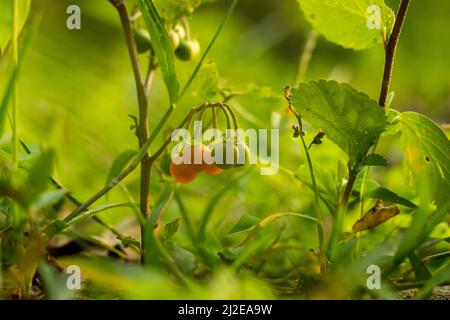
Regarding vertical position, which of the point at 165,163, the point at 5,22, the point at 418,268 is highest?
the point at 5,22

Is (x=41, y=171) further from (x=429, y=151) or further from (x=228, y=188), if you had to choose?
(x=429, y=151)

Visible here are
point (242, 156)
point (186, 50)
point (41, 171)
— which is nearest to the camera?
point (41, 171)

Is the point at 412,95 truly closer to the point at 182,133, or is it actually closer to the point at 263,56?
the point at 263,56

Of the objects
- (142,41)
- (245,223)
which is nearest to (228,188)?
(245,223)

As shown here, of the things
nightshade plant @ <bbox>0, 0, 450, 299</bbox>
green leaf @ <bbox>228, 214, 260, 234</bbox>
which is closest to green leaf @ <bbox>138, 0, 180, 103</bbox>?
nightshade plant @ <bbox>0, 0, 450, 299</bbox>

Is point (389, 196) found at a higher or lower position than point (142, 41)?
lower

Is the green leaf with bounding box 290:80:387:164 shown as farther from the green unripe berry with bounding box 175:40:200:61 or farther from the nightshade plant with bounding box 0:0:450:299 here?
the green unripe berry with bounding box 175:40:200:61
